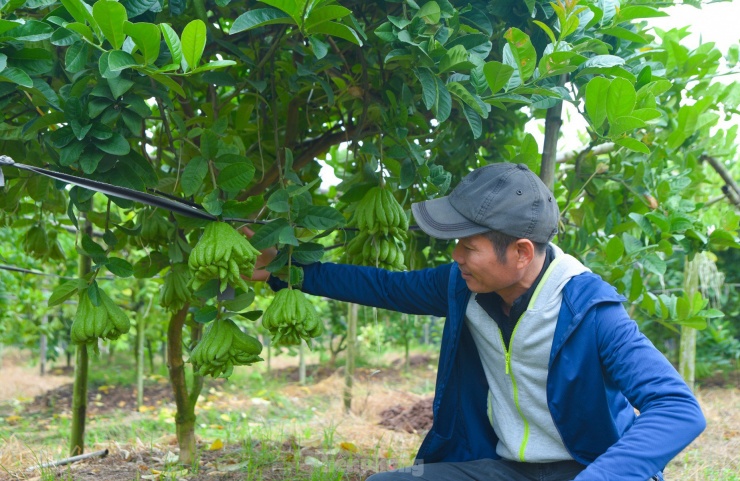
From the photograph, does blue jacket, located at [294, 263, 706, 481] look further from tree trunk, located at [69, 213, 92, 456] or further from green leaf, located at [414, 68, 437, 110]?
tree trunk, located at [69, 213, 92, 456]

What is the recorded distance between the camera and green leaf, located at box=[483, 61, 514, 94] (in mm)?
1645

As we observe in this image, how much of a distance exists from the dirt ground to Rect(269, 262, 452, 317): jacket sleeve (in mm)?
701

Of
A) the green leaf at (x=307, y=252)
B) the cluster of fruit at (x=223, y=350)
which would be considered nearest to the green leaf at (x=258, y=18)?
the green leaf at (x=307, y=252)

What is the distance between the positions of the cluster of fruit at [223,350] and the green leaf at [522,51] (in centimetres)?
90

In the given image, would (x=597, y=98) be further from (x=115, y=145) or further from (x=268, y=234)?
(x=115, y=145)

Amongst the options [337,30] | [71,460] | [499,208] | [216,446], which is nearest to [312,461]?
[216,446]

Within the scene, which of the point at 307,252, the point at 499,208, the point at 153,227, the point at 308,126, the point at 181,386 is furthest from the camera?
the point at 181,386

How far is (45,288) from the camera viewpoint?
8.52 meters

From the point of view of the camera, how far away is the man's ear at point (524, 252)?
177cm

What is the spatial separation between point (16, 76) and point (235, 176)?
0.54m

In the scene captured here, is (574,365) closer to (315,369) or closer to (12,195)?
(12,195)

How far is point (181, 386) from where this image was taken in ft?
8.66

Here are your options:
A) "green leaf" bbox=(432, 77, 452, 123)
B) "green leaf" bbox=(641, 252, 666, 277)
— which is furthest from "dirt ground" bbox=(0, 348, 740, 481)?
"green leaf" bbox=(432, 77, 452, 123)

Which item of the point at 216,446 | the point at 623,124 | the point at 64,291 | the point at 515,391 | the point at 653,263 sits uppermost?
the point at 623,124
